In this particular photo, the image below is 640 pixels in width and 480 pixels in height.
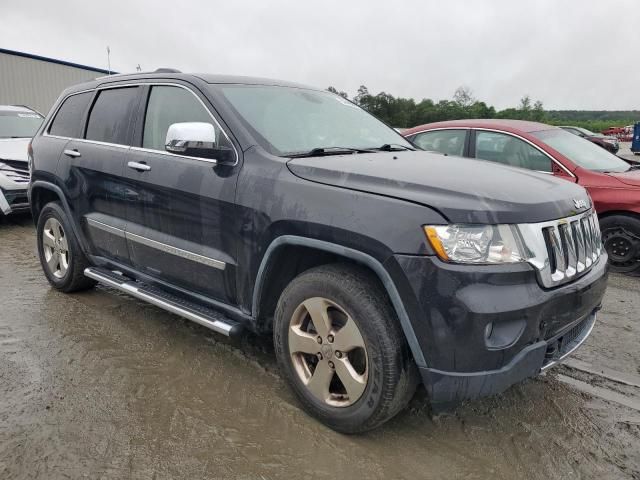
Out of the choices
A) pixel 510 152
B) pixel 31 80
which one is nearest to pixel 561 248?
pixel 510 152

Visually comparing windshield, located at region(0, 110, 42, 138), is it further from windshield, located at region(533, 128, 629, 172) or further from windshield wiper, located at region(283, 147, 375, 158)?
windshield, located at region(533, 128, 629, 172)

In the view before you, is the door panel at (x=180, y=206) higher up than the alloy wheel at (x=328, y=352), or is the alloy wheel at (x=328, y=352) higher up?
the door panel at (x=180, y=206)

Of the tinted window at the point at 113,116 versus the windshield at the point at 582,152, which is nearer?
the tinted window at the point at 113,116

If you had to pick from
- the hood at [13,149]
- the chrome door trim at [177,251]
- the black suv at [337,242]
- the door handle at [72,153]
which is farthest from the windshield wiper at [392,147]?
the hood at [13,149]

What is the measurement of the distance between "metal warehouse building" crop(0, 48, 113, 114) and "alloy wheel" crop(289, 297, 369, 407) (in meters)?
25.0

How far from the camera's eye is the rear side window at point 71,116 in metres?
4.16

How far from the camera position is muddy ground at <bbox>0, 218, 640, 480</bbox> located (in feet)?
7.54

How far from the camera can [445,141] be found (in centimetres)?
612

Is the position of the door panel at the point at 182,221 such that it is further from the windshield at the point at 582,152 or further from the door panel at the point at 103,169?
the windshield at the point at 582,152

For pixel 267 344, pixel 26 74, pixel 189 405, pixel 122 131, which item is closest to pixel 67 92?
pixel 122 131

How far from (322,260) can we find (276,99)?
49.9 inches

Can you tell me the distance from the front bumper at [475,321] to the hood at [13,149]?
7.67 metres

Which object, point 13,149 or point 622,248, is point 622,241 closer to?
point 622,248

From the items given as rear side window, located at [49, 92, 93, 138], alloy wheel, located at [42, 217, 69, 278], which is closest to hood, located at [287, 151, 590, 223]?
rear side window, located at [49, 92, 93, 138]
